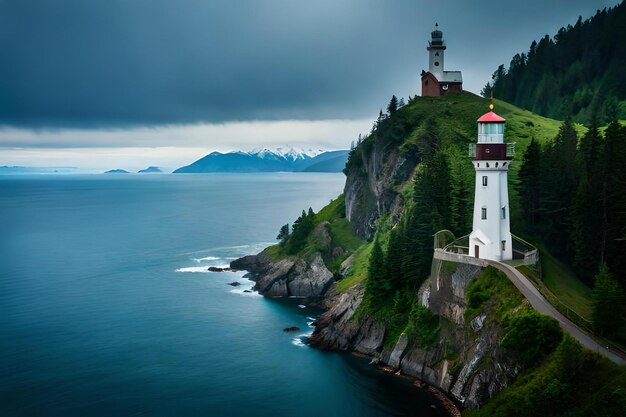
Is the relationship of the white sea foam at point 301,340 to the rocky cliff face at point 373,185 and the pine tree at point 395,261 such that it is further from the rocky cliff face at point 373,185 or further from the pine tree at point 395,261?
the rocky cliff face at point 373,185

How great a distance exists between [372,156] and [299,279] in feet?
96.8

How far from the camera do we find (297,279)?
98125mm

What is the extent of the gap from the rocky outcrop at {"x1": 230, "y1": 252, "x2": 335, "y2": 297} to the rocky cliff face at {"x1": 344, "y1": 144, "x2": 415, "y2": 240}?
12.0 meters

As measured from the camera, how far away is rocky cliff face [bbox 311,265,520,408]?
47.3 meters

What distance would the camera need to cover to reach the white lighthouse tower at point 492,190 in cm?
5391

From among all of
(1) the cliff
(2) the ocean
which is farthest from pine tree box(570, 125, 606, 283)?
(2) the ocean

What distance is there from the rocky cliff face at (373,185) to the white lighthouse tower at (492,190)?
1353 inches

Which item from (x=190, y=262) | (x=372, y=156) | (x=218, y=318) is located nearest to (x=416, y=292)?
(x=218, y=318)

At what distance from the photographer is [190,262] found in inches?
4771

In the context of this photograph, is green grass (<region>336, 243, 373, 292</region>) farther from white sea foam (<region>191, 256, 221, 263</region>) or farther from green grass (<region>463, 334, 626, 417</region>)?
green grass (<region>463, 334, 626, 417</region>)

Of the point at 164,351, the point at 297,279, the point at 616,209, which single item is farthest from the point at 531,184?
the point at 164,351

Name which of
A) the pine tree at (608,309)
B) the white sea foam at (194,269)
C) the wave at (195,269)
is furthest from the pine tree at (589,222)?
the white sea foam at (194,269)

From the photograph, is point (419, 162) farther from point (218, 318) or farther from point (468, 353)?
point (468, 353)

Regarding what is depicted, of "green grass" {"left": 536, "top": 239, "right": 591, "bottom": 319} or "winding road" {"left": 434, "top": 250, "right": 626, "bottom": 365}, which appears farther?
"green grass" {"left": 536, "top": 239, "right": 591, "bottom": 319}
